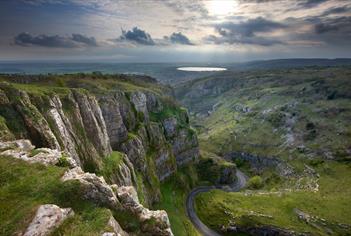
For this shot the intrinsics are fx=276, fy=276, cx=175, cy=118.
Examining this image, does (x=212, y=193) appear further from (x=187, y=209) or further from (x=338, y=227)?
(x=338, y=227)

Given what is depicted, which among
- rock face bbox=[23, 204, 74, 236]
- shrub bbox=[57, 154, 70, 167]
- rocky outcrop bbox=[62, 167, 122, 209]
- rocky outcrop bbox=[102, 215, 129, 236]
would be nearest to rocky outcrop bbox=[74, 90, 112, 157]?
shrub bbox=[57, 154, 70, 167]

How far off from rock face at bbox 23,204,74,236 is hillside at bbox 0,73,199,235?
0.10 m

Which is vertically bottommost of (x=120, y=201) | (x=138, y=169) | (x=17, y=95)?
(x=138, y=169)

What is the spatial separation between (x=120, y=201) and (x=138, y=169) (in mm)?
82285

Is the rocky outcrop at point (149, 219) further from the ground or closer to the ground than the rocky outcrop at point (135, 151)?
further from the ground

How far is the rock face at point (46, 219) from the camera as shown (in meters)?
26.7

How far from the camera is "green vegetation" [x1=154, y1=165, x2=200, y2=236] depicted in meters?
123

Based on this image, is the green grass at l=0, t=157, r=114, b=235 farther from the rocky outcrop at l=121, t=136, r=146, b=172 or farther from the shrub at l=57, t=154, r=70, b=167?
the rocky outcrop at l=121, t=136, r=146, b=172

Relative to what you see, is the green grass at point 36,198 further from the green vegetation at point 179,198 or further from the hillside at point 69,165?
the green vegetation at point 179,198

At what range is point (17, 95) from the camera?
57062 millimetres

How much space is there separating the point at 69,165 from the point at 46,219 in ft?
45.4

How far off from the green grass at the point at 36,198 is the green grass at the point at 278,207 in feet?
406

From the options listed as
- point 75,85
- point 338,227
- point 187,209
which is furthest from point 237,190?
point 75,85

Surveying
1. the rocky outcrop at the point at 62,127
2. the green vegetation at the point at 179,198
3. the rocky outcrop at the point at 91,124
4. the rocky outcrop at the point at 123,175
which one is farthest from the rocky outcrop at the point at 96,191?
the green vegetation at the point at 179,198
